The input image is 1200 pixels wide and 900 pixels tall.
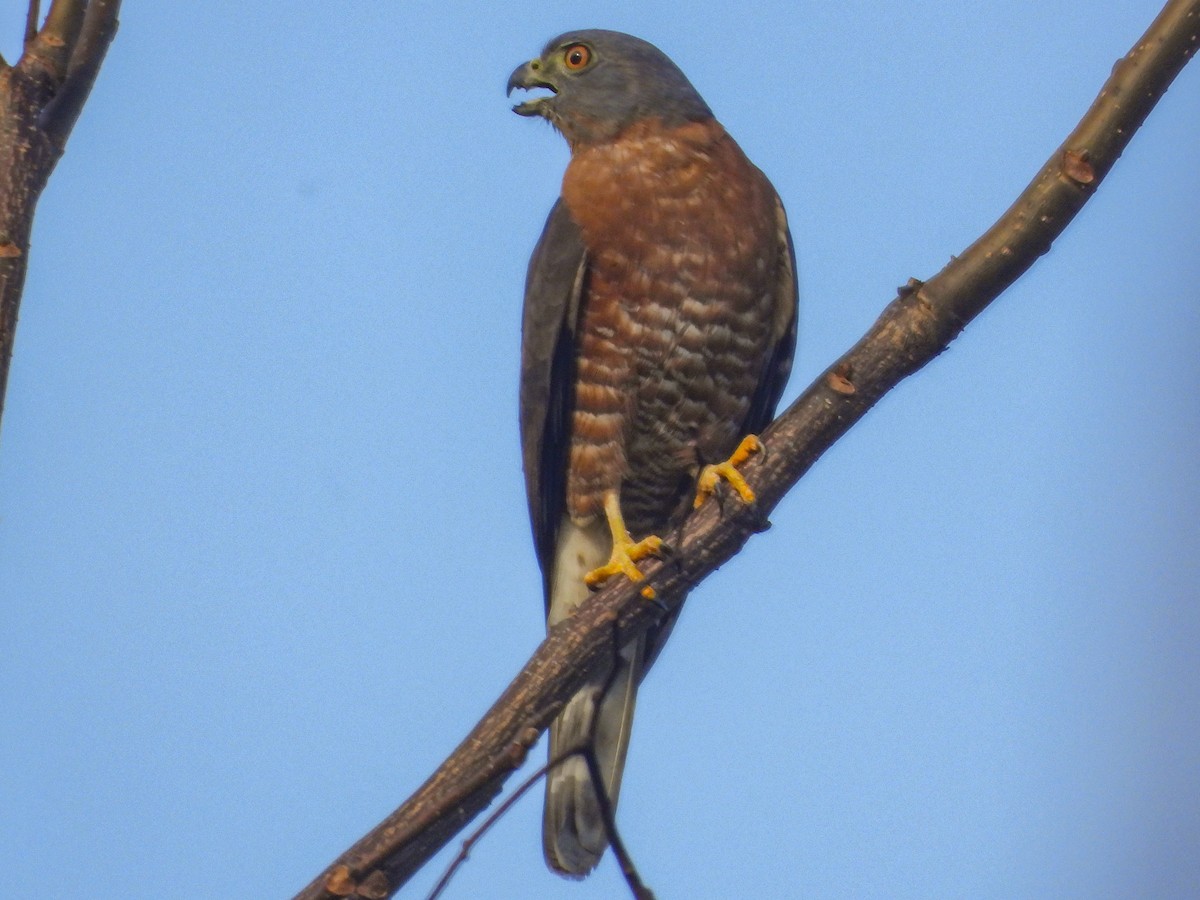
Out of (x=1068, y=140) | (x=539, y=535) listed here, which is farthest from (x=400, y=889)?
(x=539, y=535)

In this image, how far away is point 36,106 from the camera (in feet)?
10.5

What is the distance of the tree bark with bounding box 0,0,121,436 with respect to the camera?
9.96ft

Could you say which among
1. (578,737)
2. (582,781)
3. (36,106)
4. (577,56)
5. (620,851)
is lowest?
(620,851)

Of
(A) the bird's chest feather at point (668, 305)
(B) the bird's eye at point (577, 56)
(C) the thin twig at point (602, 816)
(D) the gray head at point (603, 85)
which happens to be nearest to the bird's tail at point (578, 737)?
(A) the bird's chest feather at point (668, 305)

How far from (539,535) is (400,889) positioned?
259cm

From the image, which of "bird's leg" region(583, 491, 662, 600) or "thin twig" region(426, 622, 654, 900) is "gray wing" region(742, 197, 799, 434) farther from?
"thin twig" region(426, 622, 654, 900)

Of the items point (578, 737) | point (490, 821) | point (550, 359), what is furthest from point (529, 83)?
point (490, 821)

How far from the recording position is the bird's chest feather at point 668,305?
5117 millimetres

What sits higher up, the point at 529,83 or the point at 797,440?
the point at 529,83

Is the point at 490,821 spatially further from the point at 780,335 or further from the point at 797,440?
the point at 780,335

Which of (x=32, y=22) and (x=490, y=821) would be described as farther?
(x=32, y=22)

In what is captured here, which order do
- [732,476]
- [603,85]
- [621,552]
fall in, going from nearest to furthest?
[732,476], [621,552], [603,85]

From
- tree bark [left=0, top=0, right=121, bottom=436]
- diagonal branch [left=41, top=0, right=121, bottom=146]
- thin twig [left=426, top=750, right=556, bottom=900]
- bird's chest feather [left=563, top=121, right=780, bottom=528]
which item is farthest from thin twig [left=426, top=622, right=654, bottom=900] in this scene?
bird's chest feather [left=563, top=121, right=780, bottom=528]

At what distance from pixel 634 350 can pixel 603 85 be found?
1.30 m
